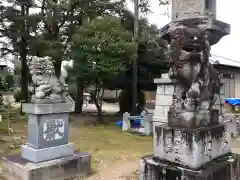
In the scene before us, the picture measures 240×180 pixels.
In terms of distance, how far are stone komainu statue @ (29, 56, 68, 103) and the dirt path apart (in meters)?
1.83

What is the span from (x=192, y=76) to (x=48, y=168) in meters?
3.20

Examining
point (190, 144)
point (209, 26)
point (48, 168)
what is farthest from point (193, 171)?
point (48, 168)

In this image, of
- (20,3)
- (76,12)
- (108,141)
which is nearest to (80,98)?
(76,12)

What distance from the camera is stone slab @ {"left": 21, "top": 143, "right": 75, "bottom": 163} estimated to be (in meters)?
4.79

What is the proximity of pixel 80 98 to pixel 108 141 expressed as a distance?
8.31 meters

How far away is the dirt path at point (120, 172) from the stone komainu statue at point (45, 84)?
1.83 metres

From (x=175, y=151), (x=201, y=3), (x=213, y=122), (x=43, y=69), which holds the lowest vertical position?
(x=175, y=151)

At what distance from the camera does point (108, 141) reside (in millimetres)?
8844

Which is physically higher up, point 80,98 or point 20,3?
point 20,3

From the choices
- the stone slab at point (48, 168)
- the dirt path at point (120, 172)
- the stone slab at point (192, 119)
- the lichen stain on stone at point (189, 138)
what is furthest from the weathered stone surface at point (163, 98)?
the lichen stain on stone at point (189, 138)

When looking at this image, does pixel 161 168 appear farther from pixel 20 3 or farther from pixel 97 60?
pixel 20 3

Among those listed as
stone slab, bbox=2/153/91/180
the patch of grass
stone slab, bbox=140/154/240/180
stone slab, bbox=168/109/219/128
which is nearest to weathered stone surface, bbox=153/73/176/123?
the patch of grass

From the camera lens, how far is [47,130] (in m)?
5.05

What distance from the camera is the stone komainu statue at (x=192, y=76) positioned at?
337 centimetres
